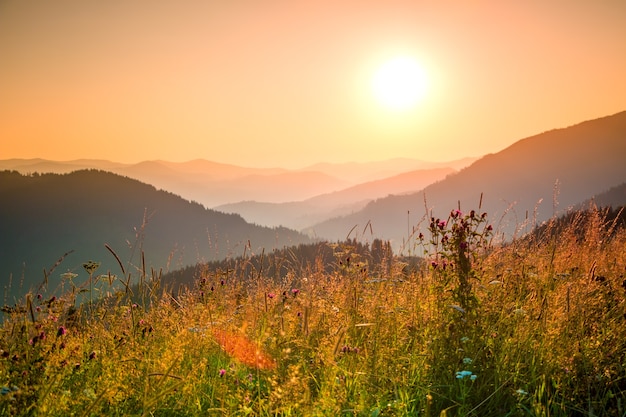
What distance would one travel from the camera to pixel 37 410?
9.74 ft

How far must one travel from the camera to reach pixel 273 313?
545 cm

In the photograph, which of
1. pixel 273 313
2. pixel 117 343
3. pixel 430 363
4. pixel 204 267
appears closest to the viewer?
pixel 430 363

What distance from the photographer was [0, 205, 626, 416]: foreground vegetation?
10.5 feet

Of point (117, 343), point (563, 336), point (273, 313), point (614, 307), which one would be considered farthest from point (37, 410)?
point (614, 307)

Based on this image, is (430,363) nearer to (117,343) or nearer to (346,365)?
(346,365)

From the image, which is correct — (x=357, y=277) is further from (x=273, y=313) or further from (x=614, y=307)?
(x=614, y=307)

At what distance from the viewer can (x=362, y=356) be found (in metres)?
3.99

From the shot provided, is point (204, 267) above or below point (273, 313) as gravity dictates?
above

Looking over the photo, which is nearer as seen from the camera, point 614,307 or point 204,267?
point 614,307

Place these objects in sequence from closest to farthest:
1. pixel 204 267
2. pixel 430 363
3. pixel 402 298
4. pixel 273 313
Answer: pixel 430 363, pixel 402 298, pixel 273 313, pixel 204 267

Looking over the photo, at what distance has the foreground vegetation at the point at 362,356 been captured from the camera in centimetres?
319

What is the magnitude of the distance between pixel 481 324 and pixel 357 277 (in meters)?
1.82

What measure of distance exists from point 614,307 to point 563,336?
1125 millimetres

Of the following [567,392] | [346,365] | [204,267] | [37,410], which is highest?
[204,267]
